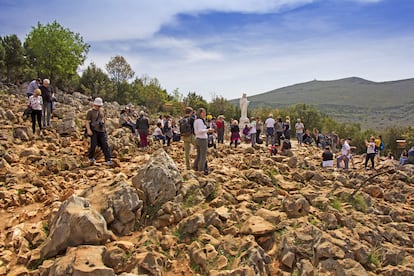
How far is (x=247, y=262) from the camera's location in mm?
4672

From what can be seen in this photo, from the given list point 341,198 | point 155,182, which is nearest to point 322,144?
point 341,198

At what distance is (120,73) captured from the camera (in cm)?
4344

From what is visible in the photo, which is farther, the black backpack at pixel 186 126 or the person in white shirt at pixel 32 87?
the person in white shirt at pixel 32 87

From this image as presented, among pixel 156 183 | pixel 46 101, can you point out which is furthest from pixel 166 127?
pixel 156 183

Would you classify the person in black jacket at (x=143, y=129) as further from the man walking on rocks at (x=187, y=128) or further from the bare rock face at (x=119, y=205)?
the bare rock face at (x=119, y=205)

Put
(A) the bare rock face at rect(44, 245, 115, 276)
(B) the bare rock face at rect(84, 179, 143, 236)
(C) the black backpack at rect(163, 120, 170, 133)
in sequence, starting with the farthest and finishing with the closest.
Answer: (C) the black backpack at rect(163, 120, 170, 133), (B) the bare rock face at rect(84, 179, 143, 236), (A) the bare rock face at rect(44, 245, 115, 276)

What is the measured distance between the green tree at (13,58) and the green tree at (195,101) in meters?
18.8

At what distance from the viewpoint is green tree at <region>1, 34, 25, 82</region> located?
111ft

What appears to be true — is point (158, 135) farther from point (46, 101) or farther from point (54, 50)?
point (54, 50)

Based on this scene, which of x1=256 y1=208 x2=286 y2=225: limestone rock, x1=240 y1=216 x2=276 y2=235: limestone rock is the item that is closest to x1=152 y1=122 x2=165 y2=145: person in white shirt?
x1=256 y1=208 x2=286 y2=225: limestone rock

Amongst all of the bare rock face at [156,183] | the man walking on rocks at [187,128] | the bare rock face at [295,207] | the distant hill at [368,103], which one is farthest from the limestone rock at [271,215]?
the distant hill at [368,103]

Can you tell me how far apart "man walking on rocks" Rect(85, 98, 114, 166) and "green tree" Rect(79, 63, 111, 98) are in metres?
31.3

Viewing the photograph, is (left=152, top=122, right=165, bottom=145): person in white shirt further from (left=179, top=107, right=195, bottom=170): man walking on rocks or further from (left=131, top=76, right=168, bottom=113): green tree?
(left=131, top=76, right=168, bottom=113): green tree

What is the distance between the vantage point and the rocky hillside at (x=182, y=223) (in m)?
4.52
